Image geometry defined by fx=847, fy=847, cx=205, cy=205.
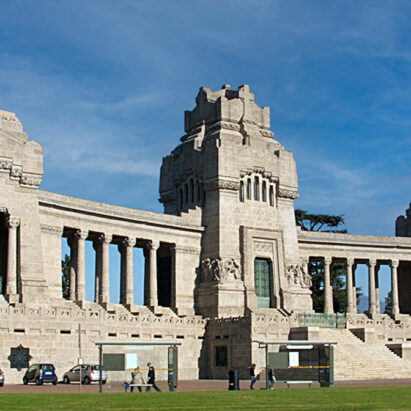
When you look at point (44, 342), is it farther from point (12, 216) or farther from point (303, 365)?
point (303, 365)

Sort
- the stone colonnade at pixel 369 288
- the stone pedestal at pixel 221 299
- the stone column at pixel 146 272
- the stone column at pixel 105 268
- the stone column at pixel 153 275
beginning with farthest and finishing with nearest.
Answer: the stone colonnade at pixel 369 288, the stone column at pixel 146 272, the stone column at pixel 153 275, the stone pedestal at pixel 221 299, the stone column at pixel 105 268

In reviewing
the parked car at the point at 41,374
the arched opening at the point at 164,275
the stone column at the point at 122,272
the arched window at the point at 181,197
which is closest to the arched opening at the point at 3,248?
the stone column at the point at 122,272

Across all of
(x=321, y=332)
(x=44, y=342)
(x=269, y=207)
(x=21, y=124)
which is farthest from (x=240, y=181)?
(x=44, y=342)

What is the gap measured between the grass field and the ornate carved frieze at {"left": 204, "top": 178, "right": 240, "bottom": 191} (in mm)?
40074

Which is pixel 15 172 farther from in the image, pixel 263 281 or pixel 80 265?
pixel 263 281

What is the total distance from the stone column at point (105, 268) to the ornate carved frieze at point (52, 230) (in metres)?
5.14

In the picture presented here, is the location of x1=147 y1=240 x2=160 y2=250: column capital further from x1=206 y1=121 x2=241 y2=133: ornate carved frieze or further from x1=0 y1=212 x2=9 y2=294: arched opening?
x1=0 y1=212 x2=9 y2=294: arched opening

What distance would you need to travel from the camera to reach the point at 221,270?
264 feet

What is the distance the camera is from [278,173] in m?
87.3

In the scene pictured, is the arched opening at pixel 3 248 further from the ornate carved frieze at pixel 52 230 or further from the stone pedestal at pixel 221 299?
the stone pedestal at pixel 221 299

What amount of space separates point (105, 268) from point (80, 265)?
2.99m

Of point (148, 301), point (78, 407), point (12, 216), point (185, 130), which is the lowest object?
point (78, 407)

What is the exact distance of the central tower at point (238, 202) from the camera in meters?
81.4

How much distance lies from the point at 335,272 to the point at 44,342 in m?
65.5
